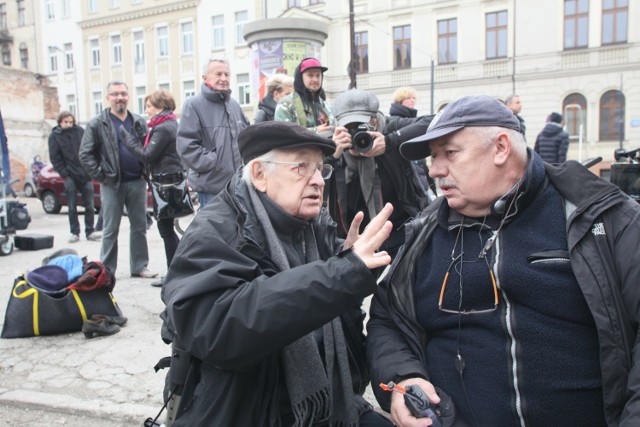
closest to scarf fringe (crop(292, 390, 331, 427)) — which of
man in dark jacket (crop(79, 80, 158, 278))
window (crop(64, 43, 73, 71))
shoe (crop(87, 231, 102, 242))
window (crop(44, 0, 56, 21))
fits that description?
man in dark jacket (crop(79, 80, 158, 278))

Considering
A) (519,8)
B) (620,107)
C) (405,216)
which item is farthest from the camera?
(519,8)

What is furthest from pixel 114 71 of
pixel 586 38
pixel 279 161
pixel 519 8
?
pixel 279 161

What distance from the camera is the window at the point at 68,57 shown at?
140 ft

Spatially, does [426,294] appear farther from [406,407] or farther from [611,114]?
[611,114]

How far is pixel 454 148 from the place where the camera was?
2041 millimetres

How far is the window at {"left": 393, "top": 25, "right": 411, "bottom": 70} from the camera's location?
3083 centimetres

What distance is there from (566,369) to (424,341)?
50 centimetres

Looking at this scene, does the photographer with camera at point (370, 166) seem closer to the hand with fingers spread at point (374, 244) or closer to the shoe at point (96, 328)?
the hand with fingers spread at point (374, 244)

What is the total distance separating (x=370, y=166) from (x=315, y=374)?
1.96 m

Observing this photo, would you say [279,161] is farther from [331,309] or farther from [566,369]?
[566,369]

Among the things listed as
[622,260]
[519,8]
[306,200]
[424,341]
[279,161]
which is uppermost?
[519,8]

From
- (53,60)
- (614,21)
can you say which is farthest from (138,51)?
(614,21)

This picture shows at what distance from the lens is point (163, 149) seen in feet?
18.5

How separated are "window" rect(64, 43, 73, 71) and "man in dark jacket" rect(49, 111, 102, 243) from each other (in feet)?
122
